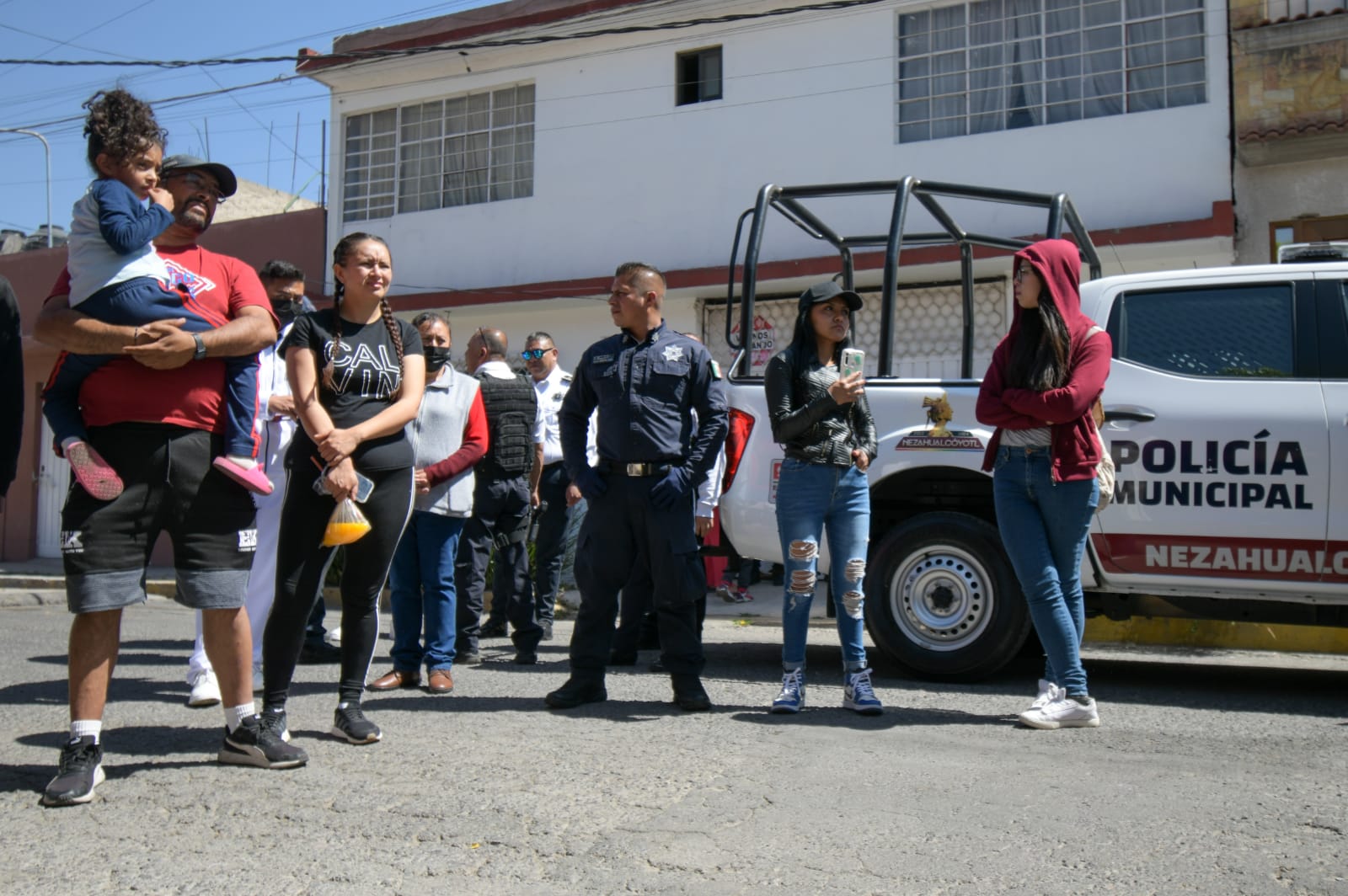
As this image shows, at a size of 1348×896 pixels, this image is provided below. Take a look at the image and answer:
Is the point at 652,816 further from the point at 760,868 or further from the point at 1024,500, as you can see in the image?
the point at 1024,500

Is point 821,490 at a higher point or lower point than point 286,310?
lower

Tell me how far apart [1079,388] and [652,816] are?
7.92 feet

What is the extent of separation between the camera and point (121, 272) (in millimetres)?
3703

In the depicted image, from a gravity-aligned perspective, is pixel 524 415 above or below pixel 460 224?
below

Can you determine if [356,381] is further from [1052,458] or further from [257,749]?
[1052,458]

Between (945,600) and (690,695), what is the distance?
1.55m

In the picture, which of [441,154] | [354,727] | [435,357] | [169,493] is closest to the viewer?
[169,493]

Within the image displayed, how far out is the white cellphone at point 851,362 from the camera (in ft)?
16.5

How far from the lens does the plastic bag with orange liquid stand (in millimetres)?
4137

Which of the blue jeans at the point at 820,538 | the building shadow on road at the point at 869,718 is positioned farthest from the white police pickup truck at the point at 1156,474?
the blue jeans at the point at 820,538

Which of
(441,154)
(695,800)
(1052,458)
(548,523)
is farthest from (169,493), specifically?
(441,154)

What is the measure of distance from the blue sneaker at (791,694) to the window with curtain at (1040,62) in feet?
29.9

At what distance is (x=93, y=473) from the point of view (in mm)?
3605

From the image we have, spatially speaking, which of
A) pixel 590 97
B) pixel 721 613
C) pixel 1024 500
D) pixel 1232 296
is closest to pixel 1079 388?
pixel 1024 500
